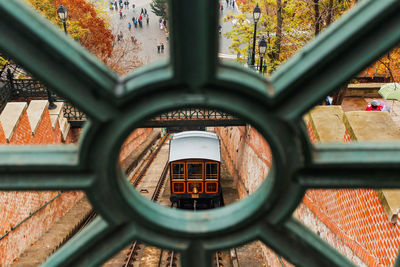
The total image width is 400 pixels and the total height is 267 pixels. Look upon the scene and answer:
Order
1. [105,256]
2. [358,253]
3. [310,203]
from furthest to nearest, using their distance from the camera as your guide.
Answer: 1. [310,203]
2. [358,253]
3. [105,256]

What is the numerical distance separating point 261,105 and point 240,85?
8cm

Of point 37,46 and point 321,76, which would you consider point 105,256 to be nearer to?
point 37,46

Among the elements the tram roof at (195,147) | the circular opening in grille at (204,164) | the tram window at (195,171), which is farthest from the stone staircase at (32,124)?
the tram window at (195,171)

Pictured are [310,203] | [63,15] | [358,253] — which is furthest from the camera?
[63,15]

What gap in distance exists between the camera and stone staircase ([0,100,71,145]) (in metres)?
10.2

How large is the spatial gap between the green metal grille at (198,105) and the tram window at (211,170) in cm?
1530

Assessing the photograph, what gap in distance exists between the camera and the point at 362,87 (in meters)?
16.6

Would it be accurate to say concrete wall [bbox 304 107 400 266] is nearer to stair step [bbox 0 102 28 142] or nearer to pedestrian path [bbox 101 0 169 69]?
stair step [bbox 0 102 28 142]

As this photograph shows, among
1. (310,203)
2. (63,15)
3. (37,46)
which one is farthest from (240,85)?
(63,15)

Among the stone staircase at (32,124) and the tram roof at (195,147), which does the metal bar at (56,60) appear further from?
the tram roof at (195,147)

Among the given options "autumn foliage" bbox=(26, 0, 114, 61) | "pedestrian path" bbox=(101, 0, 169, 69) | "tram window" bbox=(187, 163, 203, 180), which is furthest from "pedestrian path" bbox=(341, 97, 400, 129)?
"pedestrian path" bbox=(101, 0, 169, 69)

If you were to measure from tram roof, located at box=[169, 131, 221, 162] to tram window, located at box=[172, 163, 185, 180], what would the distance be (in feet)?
1.29

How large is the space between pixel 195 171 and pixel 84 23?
11752mm

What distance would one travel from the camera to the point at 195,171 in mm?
16500
